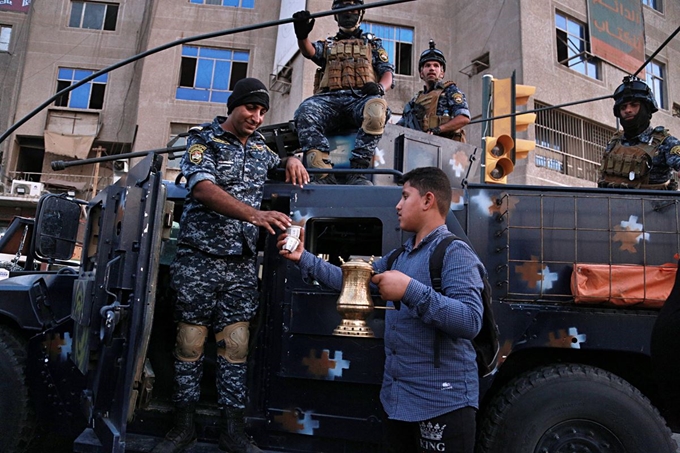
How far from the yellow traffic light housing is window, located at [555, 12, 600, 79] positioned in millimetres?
14200

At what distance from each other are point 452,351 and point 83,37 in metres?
26.1

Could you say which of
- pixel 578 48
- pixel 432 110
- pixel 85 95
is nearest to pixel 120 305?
pixel 432 110

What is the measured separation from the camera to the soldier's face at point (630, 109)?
478cm

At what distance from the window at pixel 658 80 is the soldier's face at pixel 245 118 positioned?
2245 cm

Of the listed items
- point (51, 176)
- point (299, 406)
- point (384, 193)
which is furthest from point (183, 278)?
point (51, 176)

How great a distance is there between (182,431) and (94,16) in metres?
25.7

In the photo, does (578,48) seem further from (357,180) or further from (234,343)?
(234,343)

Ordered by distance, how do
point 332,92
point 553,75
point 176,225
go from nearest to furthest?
point 176,225 < point 332,92 < point 553,75

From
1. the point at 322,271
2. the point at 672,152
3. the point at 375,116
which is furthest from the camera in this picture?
the point at 672,152

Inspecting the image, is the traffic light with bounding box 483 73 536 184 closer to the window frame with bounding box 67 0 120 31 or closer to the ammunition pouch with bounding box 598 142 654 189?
the ammunition pouch with bounding box 598 142 654 189

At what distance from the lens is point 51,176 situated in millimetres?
22422

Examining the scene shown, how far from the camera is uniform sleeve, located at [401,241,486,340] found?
1894mm

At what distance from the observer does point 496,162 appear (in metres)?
5.21

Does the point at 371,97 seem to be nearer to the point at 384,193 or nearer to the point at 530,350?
the point at 384,193
